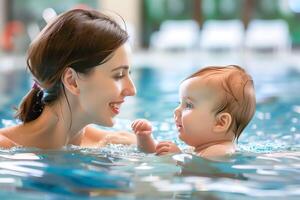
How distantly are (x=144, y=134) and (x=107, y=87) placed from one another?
28 centimetres

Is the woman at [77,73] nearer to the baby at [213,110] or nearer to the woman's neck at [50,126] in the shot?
the woman's neck at [50,126]

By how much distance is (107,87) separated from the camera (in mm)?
2791

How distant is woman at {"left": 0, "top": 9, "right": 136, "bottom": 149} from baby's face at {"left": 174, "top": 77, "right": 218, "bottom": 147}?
233mm

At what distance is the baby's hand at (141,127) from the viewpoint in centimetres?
288

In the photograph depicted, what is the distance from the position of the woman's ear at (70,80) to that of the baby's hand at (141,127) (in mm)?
275

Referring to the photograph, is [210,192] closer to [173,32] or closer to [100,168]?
[100,168]

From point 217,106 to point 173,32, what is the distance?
14067 mm

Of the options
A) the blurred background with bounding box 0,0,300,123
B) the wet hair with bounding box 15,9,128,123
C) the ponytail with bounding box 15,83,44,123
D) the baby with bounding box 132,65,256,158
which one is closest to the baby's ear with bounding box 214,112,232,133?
the baby with bounding box 132,65,256,158

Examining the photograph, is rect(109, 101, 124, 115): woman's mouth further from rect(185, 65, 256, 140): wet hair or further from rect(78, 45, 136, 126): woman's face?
rect(185, 65, 256, 140): wet hair

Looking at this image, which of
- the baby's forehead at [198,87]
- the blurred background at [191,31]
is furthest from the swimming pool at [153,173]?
the blurred background at [191,31]

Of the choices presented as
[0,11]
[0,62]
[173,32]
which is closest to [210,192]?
[0,62]

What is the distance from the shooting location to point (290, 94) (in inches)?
259

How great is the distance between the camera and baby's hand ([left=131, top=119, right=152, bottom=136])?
2.88 meters

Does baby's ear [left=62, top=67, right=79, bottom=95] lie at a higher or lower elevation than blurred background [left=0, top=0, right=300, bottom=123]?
lower
